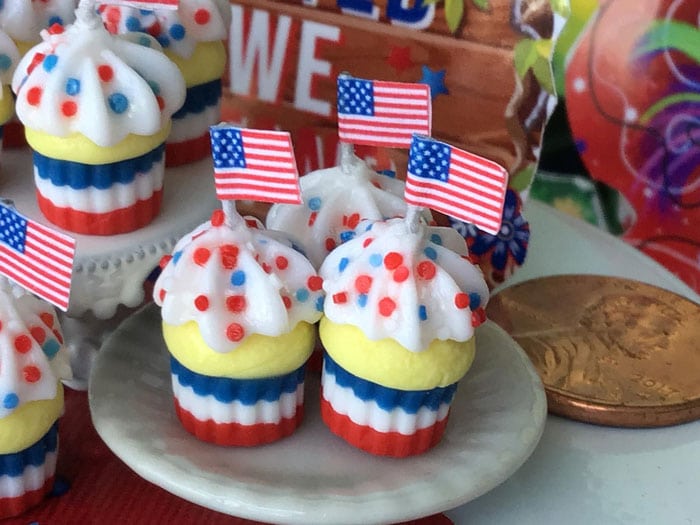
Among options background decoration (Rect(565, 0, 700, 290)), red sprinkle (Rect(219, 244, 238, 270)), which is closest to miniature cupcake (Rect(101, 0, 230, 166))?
red sprinkle (Rect(219, 244, 238, 270))

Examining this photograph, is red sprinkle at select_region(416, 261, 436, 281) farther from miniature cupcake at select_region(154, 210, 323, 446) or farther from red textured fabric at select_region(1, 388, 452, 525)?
red textured fabric at select_region(1, 388, 452, 525)

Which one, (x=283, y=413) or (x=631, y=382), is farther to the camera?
(x=631, y=382)

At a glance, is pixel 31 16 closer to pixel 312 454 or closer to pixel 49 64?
pixel 49 64

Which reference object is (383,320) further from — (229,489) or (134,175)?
(134,175)

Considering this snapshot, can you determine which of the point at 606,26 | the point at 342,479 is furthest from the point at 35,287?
the point at 606,26

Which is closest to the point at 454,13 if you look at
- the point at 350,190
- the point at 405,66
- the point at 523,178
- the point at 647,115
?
the point at 405,66

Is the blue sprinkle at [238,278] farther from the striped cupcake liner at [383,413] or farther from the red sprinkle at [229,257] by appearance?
the striped cupcake liner at [383,413]

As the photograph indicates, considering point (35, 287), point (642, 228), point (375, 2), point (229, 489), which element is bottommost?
point (642, 228)

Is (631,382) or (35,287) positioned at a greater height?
(35,287)
